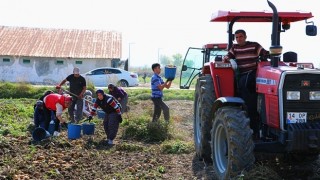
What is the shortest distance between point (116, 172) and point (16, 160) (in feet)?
5.71

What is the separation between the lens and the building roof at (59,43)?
120ft

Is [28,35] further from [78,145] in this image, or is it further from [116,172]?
[116,172]

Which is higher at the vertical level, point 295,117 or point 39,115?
point 295,117

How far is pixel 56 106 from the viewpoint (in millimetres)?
10648

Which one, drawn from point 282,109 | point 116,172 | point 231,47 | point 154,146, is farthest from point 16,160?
point 282,109

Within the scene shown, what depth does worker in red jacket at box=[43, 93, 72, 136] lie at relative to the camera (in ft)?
34.8

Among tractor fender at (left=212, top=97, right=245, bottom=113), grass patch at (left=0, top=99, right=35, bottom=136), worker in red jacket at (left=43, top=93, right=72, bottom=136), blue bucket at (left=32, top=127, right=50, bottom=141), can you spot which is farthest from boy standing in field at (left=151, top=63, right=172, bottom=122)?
tractor fender at (left=212, top=97, right=245, bottom=113)

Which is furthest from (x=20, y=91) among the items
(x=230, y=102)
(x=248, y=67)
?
(x=230, y=102)

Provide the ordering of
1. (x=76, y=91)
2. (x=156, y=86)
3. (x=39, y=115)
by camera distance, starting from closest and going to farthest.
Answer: (x=39, y=115) < (x=156, y=86) < (x=76, y=91)

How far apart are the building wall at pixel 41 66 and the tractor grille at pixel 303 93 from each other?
31.3 meters

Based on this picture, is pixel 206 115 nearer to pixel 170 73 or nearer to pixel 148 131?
pixel 148 131

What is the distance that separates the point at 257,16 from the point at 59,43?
108ft

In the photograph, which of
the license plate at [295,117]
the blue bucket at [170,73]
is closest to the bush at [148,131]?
the blue bucket at [170,73]

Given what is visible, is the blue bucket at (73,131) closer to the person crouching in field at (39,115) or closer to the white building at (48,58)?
the person crouching in field at (39,115)
